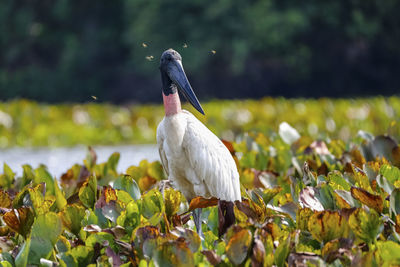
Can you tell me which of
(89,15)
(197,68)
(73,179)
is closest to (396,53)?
(197,68)

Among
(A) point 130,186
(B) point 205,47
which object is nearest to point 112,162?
(A) point 130,186

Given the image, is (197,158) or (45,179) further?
(45,179)

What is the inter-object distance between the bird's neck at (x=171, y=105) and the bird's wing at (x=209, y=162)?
0.08m

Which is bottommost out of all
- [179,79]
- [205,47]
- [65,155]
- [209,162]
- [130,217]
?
[65,155]

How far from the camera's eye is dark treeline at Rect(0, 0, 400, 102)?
25.3 m

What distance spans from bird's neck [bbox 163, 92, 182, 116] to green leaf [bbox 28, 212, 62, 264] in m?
1.08

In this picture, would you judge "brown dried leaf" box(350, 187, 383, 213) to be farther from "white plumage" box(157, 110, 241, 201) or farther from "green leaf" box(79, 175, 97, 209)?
"green leaf" box(79, 175, 97, 209)

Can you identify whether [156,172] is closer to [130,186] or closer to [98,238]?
[130,186]

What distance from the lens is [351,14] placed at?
83.3 ft

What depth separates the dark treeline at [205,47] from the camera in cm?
2530

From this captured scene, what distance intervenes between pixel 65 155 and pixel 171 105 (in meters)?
7.20

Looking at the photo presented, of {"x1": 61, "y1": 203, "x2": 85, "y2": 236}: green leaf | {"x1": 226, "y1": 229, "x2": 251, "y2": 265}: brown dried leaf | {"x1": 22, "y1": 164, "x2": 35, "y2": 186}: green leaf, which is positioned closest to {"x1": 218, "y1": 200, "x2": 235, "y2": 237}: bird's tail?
{"x1": 226, "y1": 229, "x2": 251, "y2": 265}: brown dried leaf

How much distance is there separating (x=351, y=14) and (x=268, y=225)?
2423cm

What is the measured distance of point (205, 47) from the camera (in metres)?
25.6
